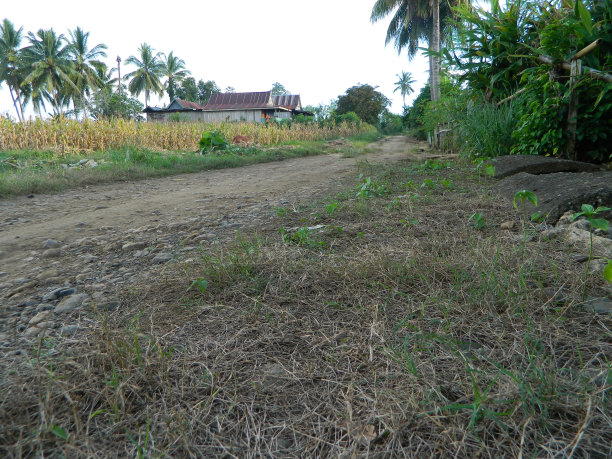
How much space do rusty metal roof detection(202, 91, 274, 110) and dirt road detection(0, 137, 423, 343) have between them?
104 ft

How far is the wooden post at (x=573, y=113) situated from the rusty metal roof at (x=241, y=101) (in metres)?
32.9

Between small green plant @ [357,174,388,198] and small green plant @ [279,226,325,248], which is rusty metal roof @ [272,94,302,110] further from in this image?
small green plant @ [279,226,325,248]

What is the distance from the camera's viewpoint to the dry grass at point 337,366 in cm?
79

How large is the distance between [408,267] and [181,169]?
631cm

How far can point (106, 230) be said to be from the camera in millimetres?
2846

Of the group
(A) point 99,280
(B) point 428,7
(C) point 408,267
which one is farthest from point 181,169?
(B) point 428,7

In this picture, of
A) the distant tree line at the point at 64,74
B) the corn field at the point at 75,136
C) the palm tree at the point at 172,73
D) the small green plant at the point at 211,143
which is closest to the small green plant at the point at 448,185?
the small green plant at the point at 211,143

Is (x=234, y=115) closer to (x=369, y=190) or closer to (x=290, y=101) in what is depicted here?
(x=290, y=101)

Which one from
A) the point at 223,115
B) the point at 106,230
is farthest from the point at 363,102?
the point at 106,230

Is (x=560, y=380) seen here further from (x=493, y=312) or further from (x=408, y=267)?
(x=408, y=267)

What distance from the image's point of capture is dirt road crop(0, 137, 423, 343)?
1746 millimetres

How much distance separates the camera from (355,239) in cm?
206

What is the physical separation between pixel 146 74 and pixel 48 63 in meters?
11.6

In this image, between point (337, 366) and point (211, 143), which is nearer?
point (337, 366)
